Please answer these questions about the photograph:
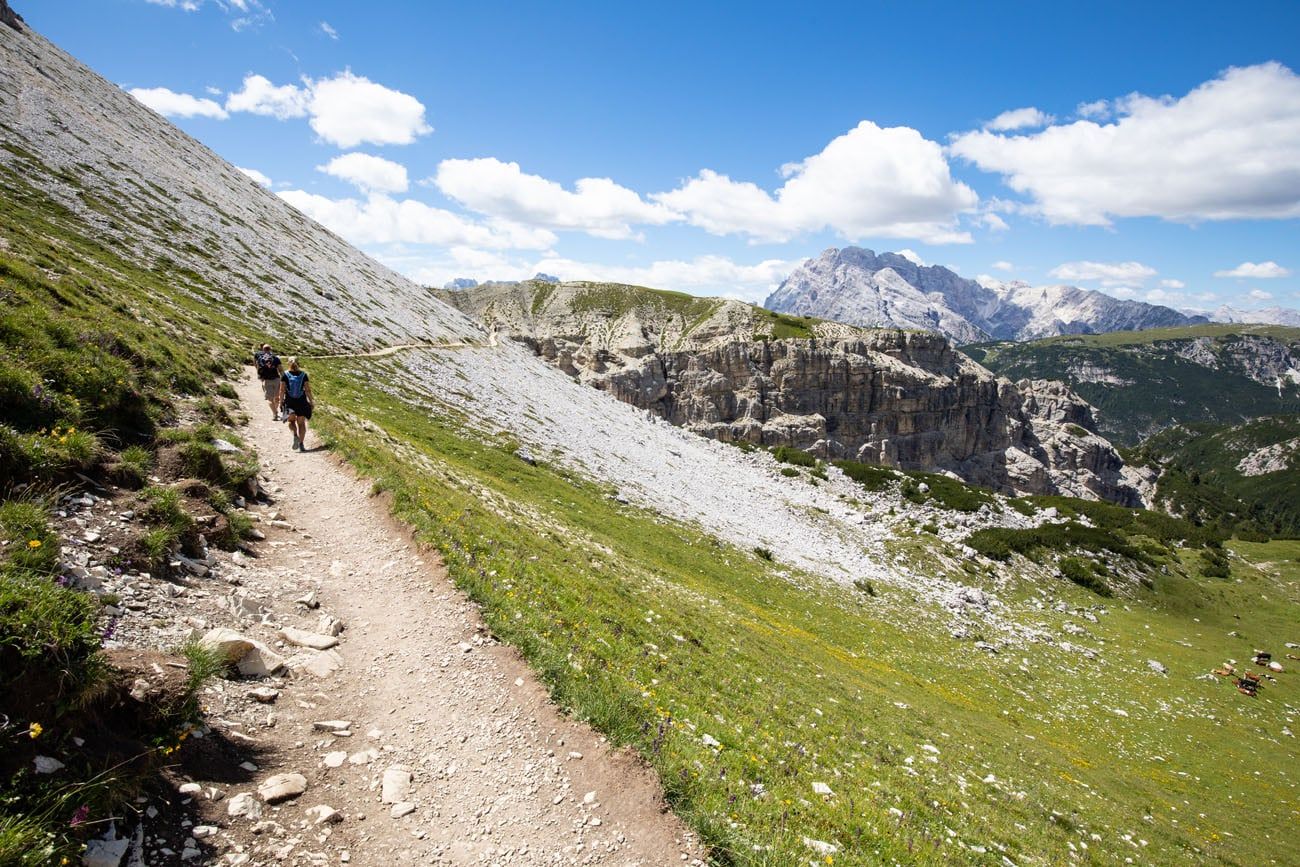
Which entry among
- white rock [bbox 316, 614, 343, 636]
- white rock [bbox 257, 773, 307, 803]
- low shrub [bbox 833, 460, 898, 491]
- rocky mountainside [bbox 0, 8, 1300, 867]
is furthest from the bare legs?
low shrub [bbox 833, 460, 898, 491]

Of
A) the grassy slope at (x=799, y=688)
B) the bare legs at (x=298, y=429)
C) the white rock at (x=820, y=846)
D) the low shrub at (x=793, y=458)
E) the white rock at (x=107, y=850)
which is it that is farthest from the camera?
the low shrub at (x=793, y=458)

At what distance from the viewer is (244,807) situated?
5980mm

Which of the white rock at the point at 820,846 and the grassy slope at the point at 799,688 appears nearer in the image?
the white rock at the point at 820,846

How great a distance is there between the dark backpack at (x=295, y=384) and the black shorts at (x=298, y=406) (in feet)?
0.51

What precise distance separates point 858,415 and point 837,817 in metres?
166

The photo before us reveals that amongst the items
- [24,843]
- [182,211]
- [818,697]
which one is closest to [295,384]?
[24,843]

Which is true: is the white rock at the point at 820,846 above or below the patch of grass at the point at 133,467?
below

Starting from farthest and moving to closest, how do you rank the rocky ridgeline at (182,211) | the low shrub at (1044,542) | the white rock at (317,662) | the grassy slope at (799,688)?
the rocky ridgeline at (182,211), the low shrub at (1044,542), the grassy slope at (799,688), the white rock at (317,662)

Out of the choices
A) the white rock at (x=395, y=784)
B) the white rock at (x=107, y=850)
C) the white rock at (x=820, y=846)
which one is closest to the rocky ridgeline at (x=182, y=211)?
the white rock at (x=395, y=784)

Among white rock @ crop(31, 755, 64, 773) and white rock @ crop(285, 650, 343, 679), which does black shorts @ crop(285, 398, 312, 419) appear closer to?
white rock @ crop(285, 650, 343, 679)

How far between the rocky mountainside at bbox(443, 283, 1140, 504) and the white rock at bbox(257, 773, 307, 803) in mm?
146850

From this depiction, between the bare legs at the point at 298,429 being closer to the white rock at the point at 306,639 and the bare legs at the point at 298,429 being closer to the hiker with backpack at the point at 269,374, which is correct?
the hiker with backpack at the point at 269,374

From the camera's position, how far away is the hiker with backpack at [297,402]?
19484 millimetres

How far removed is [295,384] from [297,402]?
2.35 ft
